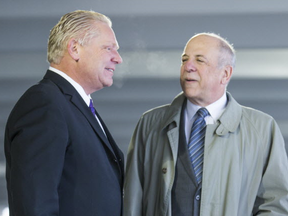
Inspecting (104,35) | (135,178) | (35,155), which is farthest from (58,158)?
(135,178)

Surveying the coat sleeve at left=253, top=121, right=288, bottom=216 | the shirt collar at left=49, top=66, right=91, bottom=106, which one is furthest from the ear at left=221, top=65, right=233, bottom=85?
the shirt collar at left=49, top=66, right=91, bottom=106

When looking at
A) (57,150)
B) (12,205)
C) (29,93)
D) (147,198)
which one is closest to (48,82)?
(29,93)

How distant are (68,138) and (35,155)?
164 millimetres

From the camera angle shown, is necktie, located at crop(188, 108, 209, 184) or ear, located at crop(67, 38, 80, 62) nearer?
ear, located at crop(67, 38, 80, 62)

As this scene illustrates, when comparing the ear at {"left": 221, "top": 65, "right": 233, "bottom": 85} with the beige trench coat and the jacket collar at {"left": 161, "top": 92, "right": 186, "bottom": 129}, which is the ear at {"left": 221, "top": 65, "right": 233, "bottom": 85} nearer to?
the beige trench coat

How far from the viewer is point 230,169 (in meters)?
2.29

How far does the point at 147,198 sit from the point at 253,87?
985 millimetres

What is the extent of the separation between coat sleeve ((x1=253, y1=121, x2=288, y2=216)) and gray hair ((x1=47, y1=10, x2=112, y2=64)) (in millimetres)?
892

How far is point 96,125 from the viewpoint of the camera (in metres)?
2.03

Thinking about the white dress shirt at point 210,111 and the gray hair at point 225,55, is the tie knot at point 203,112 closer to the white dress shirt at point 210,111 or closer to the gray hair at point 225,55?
the white dress shirt at point 210,111

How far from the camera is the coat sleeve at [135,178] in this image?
2.43 meters

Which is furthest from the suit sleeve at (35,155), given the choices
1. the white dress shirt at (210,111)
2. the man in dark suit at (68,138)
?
the white dress shirt at (210,111)

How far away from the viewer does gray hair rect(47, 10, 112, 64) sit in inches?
79.9

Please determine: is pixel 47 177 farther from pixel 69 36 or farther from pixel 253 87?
pixel 253 87
